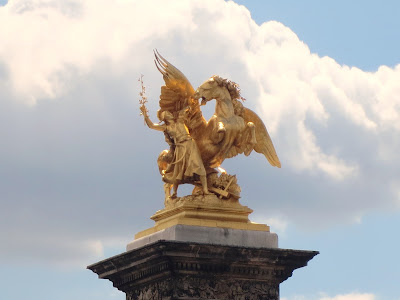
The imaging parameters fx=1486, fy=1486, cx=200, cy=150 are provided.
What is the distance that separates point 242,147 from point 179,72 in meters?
2.11

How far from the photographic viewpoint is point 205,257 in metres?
30.2

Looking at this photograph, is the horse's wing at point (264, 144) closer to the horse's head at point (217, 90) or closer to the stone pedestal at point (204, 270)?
the horse's head at point (217, 90)

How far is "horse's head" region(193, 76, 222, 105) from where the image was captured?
31922 mm

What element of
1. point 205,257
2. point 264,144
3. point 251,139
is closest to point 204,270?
point 205,257

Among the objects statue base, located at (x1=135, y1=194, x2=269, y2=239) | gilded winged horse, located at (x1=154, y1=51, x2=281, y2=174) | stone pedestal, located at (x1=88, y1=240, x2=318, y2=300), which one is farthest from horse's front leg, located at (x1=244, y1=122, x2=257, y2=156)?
stone pedestal, located at (x1=88, y1=240, x2=318, y2=300)

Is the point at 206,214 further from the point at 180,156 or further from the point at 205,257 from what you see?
the point at 180,156

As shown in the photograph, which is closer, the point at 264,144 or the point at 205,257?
the point at 205,257

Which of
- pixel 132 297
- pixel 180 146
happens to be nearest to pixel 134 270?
pixel 132 297

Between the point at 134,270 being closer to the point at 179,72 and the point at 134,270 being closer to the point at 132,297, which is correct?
the point at 132,297

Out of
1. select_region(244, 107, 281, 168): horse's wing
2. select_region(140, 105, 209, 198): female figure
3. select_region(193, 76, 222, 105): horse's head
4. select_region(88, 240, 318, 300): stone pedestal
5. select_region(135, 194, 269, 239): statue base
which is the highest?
select_region(193, 76, 222, 105): horse's head

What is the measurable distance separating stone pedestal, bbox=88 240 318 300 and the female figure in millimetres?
1664

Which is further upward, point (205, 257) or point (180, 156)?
point (180, 156)

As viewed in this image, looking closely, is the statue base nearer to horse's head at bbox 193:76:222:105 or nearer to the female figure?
the female figure

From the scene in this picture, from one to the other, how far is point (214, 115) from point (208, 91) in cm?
54
